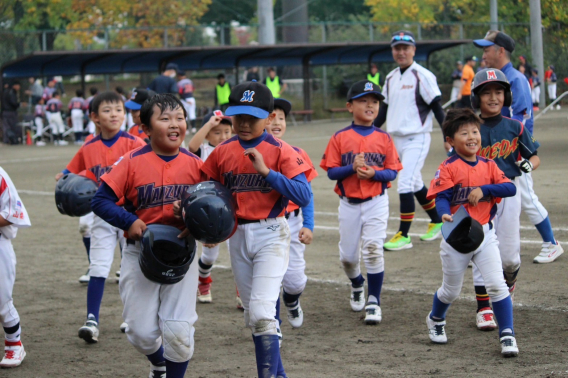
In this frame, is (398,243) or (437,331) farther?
(398,243)

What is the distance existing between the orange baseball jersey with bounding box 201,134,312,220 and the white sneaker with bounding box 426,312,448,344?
1597 mm

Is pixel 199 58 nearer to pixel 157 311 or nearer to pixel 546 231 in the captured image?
pixel 546 231

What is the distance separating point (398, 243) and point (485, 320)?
10.7 feet

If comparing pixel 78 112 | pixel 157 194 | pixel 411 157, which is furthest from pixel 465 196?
pixel 78 112

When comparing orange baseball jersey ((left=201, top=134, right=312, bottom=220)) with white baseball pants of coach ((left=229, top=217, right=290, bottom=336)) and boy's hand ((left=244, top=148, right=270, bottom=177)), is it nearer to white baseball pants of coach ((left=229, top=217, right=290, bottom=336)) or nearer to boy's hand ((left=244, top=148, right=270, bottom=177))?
white baseball pants of coach ((left=229, top=217, right=290, bottom=336))

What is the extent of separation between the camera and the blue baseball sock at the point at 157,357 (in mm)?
4895

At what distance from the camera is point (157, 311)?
479 centimetres

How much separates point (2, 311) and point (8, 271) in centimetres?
30

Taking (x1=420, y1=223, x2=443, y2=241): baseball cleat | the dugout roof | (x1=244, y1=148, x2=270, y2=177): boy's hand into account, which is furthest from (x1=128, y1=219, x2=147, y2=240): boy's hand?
the dugout roof

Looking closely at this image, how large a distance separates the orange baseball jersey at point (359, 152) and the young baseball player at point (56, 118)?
21581 mm

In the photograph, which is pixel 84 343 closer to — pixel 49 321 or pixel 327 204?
pixel 49 321

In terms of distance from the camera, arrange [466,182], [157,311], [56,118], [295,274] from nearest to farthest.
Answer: [157,311], [466,182], [295,274], [56,118]

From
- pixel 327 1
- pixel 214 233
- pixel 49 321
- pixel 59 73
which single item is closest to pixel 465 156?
pixel 214 233

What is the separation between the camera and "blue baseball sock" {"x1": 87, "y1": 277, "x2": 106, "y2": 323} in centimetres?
634
